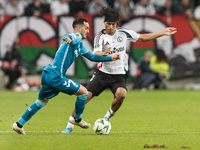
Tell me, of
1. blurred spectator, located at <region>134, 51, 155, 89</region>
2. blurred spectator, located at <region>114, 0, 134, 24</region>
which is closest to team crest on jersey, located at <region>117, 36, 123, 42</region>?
blurred spectator, located at <region>134, 51, 155, 89</region>

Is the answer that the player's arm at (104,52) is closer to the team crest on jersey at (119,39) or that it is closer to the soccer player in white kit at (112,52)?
the soccer player in white kit at (112,52)

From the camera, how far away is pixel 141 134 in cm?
967

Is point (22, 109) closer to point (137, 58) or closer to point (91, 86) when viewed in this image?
point (91, 86)

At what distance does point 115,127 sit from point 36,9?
14.2 metres

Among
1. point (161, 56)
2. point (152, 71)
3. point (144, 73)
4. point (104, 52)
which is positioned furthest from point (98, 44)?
point (152, 71)

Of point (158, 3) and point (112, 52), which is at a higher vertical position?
point (112, 52)

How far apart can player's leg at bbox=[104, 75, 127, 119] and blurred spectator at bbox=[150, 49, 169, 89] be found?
14.0 m

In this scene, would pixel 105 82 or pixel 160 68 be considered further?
pixel 160 68

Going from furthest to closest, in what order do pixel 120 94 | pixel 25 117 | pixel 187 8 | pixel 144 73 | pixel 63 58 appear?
1. pixel 187 8
2. pixel 144 73
3. pixel 120 94
4. pixel 25 117
5. pixel 63 58

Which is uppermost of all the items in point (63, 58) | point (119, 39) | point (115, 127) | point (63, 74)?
point (119, 39)

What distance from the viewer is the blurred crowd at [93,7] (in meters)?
24.0

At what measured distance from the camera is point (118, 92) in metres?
10.1

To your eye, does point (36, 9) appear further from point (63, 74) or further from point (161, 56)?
point (63, 74)

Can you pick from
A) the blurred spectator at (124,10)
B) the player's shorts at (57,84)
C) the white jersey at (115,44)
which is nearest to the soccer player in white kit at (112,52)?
the white jersey at (115,44)
